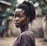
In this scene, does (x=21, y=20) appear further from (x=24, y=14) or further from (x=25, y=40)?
(x=25, y=40)

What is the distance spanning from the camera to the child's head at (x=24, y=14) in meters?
1.96

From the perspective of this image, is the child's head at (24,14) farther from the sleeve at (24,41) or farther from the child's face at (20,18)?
the sleeve at (24,41)

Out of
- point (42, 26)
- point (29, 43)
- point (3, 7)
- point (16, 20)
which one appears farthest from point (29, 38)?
point (42, 26)

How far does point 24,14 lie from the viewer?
6.48 feet

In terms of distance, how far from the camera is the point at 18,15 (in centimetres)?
197

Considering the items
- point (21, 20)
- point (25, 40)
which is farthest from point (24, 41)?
point (21, 20)

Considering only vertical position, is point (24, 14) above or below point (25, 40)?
above

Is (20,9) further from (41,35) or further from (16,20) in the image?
(41,35)

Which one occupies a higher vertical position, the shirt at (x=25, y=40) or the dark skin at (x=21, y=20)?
the dark skin at (x=21, y=20)

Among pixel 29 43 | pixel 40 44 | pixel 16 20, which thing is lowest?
pixel 40 44

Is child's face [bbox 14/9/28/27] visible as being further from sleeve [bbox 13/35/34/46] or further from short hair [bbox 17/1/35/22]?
sleeve [bbox 13/35/34/46]

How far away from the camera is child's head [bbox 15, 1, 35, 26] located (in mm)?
1960

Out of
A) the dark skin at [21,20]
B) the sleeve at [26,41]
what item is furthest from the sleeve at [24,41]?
the dark skin at [21,20]

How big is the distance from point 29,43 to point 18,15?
270mm
